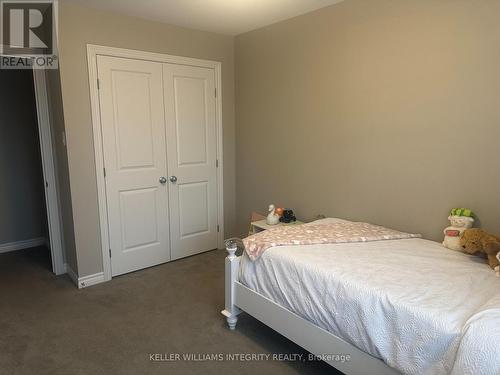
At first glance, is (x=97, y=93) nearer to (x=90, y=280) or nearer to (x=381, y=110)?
(x=90, y=280)

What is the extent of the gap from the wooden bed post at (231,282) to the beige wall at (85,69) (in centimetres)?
142

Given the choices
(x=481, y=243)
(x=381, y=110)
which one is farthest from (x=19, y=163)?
(x=481, y=243)

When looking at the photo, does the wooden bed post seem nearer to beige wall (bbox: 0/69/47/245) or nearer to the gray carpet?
the gray carpet

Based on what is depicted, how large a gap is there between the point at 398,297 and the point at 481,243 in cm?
78

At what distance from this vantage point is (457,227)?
85.1 inches

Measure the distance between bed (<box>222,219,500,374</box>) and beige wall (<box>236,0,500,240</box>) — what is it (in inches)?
18.5

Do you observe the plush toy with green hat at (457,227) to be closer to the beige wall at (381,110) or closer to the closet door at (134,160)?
the beige wall at (381,110)

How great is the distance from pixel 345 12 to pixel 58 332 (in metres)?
3.09

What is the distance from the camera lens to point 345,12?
2.69 m

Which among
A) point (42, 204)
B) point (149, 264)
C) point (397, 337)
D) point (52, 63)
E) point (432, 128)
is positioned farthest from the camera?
point (42, 204)

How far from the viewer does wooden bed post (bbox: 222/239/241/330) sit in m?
2.34

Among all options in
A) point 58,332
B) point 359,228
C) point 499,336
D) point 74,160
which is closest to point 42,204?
point 74,160

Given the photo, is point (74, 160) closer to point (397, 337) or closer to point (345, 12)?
point (345, 12)

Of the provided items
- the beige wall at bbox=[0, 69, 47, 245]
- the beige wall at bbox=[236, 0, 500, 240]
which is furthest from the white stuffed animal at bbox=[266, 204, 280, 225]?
the beige wall at bbox=[0, 69, 47, 245]
